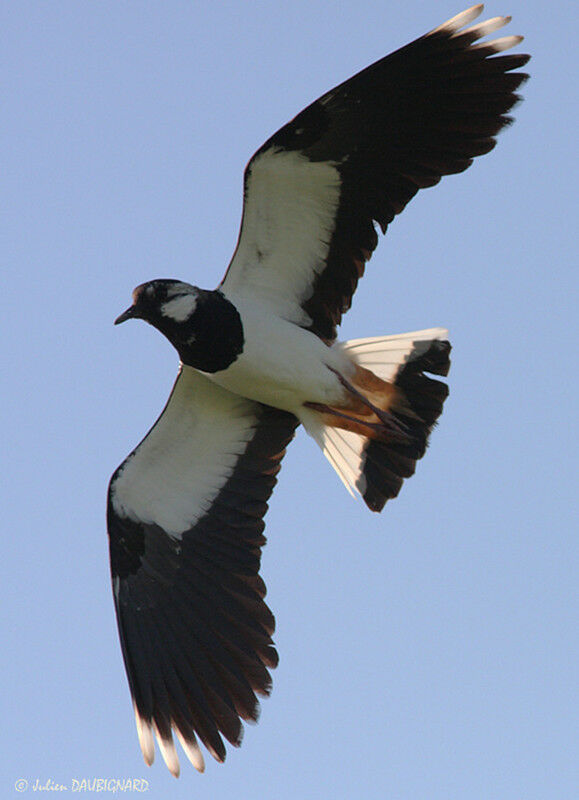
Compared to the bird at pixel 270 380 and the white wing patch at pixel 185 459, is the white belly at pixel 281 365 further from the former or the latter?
the white wing patch at pixel 185 459

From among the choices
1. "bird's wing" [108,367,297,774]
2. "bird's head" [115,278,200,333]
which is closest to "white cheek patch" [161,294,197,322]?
"bird's head" [115,278,200,333]

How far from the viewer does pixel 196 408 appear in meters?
7.47

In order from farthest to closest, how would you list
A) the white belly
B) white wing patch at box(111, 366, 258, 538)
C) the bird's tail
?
white wing patch at box(111, 366, 258, 538), the bird's tail, the white belly

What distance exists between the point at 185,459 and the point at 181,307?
97 centimetres

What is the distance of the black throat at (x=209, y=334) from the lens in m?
6.89

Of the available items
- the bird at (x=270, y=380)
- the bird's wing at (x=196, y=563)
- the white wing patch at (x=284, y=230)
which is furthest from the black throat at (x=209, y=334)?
the bird's wing at (x=196, y=563)

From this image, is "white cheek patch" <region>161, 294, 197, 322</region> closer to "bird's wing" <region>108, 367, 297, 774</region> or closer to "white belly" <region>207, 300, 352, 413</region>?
"white belly" <region>207, 300, 352, 413</region>

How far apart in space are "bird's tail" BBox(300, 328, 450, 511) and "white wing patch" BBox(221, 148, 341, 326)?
380 mm

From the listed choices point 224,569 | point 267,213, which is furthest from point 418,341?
point 224,569

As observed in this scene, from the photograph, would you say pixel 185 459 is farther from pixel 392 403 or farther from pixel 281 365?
pixel 392 403

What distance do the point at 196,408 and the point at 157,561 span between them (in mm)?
764

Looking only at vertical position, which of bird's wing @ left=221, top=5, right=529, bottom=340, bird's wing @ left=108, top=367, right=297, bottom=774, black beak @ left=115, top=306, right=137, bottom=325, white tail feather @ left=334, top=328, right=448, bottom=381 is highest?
bird's wing @ left=221, top=5, right=529, bottom=340

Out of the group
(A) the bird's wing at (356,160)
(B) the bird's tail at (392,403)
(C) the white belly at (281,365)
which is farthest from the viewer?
(B) the bird's tail at (392,403)

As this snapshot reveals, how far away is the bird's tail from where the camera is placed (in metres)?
7.24
